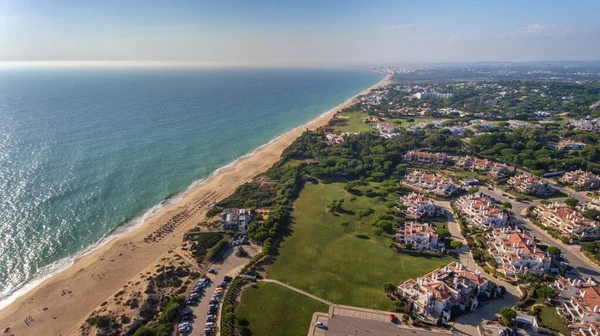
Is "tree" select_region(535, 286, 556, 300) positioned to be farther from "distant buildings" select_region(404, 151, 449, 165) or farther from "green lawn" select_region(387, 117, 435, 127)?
"green lawn" select_region(387, 117, 435, 127)

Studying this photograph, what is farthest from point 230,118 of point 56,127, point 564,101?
point 564,101

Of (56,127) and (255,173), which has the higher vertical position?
(56,127)

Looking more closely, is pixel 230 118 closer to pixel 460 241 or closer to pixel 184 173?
pixel 184 173

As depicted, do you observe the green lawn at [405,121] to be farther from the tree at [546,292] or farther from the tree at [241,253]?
the tree at [241,253]

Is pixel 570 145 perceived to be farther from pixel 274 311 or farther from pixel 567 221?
pixel 274 311

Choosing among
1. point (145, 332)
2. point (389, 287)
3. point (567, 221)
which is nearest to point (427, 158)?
point (567, 221)
